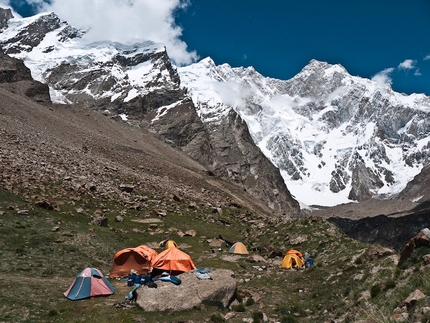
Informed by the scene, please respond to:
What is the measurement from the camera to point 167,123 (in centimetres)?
16762

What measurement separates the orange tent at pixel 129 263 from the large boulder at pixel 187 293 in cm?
588

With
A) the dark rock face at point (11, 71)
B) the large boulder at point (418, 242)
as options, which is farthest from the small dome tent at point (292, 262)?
the dark rock face at point (11, 71)

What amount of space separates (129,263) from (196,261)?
21.3ft

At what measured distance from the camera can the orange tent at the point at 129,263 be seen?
2569 cm

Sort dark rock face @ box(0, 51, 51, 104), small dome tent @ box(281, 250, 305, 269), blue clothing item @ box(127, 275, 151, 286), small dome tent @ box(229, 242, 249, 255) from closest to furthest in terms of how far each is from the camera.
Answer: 1. blue clothing item @ box(127, 275, 151, 286)
2. small dome tent @ box(281, 250, 305, 269)
3. small dome tent @ box(229, 242, 249, 255)
4. dark rock face @ box(0, 51, 51, 104)

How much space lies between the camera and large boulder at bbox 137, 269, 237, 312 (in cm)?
1855

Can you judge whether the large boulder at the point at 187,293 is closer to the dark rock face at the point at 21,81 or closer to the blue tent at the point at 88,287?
the blue tent at the point at 88,287

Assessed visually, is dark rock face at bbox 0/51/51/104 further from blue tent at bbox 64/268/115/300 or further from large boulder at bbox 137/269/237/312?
large boulder at bbox 137/269/237/312

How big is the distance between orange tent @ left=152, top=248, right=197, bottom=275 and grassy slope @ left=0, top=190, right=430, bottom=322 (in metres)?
2.41

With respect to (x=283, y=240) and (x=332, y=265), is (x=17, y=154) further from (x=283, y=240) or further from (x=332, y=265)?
(x=332, y=265)

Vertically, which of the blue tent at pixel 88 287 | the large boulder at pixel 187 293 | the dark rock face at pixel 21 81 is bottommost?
the blue tent at pixel 88 287

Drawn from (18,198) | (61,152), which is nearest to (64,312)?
(18,198)

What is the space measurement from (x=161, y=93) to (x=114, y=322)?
574 feet

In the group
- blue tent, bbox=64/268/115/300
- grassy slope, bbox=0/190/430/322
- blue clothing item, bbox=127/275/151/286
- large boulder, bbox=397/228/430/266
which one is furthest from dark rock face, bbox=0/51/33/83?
large boulder, bbox=397/228/430/266
